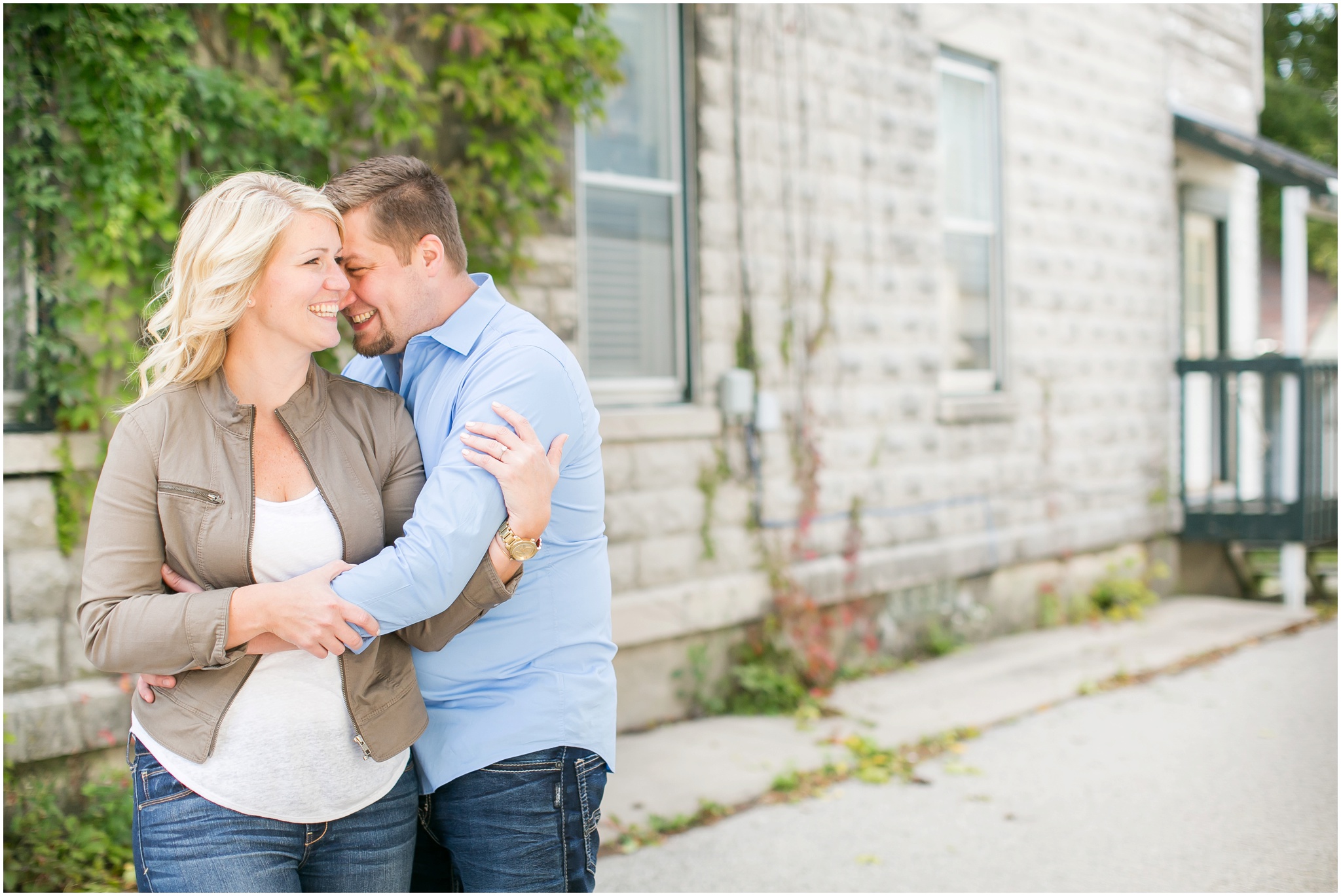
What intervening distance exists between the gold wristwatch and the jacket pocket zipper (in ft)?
1.64

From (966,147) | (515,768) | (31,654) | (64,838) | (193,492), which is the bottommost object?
(64,838)

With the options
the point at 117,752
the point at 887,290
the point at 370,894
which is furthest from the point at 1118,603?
the point at 370,894

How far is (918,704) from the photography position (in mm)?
6090

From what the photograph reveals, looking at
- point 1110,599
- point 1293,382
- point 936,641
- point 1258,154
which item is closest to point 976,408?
point 936,641

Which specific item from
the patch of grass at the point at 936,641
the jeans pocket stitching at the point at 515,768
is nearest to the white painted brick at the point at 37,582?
the jeans pocket stitching at the point at 515,768

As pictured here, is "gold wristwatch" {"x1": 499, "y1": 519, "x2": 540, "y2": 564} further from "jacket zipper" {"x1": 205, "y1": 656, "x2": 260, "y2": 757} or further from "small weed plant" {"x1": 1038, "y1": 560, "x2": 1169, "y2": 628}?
"small weed plant" {"x1": 1038, "y1": 560, "x2": 1169, "y2": 628}

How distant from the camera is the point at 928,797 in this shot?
4711 millimetres

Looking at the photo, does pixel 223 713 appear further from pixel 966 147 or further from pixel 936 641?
pixel 966 147

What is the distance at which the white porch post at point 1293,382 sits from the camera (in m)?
8.96

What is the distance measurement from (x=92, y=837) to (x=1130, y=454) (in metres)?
8.42

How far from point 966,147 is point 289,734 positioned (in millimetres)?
7384

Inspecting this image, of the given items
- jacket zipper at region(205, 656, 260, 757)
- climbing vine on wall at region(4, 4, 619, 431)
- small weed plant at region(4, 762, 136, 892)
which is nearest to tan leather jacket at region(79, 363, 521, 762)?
jacket zipper at region(205, 656, 260, 757)

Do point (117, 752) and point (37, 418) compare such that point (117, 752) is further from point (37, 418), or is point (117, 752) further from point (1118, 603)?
point (1118, 603)

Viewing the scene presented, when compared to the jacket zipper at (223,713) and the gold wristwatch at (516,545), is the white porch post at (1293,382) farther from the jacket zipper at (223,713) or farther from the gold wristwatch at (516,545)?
the jacket zipper at (223,713)
